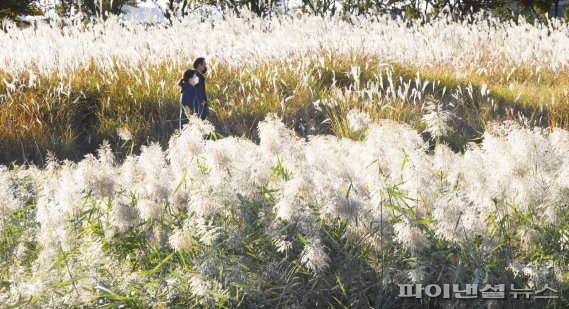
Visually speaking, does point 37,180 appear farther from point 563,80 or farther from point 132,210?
point 563,80

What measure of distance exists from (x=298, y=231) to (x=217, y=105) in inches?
211

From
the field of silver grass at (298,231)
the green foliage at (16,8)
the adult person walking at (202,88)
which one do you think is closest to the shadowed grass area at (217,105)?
the adult person walking at (202,88)

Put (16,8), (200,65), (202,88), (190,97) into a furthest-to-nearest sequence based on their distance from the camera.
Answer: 1. (16,8)
2. (200,65)
3. (202,88)
4. (190,97)

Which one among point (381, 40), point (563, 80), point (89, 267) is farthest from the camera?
point (381, 40)

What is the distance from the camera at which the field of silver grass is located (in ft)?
8.36

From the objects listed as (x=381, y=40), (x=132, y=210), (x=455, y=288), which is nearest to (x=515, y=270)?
(x=455, y=288)

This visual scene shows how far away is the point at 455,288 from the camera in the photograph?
8.39 feet

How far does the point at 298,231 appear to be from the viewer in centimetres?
270

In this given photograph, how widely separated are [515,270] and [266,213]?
1.14 m

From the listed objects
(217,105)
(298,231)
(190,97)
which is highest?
(298,231)

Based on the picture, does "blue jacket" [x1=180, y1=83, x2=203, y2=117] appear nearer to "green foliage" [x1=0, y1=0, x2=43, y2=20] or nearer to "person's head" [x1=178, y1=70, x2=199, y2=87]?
"person's head" [x1=178, y1=70, x2=199, y2=87]

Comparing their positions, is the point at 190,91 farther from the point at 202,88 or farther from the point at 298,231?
the point at 298,231

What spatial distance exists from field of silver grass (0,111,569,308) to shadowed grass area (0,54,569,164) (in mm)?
3482

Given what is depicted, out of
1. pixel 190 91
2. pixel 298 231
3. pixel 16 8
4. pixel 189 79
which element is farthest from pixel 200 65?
pixel 16 8
